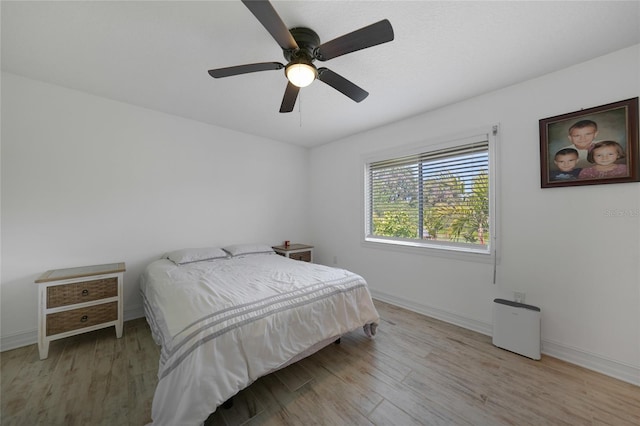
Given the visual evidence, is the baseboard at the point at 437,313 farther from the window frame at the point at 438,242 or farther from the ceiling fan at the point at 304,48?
the ceiling fan at the point at 304,48

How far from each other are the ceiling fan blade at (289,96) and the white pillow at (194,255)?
6.57ft

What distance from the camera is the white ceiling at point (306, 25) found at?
1472 mm

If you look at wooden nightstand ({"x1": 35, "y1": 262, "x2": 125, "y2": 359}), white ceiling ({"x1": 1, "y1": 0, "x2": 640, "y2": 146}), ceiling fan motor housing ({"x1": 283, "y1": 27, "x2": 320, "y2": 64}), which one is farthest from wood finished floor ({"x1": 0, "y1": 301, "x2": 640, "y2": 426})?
white ceiling ({"x1": 1, "y1": 0, "x2": 640, "y2": 146})

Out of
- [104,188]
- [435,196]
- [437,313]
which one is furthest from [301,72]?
[437,313]

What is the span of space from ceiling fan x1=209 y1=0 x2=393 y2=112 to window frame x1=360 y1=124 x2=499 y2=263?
1.43m

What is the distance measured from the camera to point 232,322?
1.45 meters

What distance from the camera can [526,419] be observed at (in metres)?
1.43

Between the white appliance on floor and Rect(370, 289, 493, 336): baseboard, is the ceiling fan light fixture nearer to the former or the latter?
the white appliance on floor

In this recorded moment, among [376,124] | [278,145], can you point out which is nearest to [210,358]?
[376,124]

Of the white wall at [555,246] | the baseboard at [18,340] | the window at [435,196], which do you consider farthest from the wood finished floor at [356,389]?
the window at [435,196]

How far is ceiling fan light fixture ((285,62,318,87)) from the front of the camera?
61.7 inches

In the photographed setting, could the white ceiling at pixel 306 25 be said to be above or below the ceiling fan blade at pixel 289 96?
above

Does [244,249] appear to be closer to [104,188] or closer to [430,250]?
[104,188]

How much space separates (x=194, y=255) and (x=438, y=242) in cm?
302
